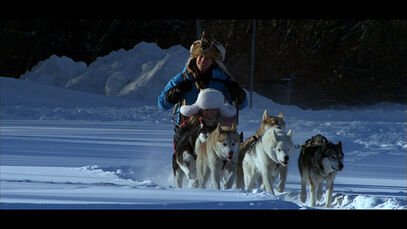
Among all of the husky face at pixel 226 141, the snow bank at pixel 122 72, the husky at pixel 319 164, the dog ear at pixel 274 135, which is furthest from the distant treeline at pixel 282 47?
the dog ear at pixel 274 135

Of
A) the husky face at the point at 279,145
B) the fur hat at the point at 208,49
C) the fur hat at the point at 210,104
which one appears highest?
the fur hat at the point at 208,49

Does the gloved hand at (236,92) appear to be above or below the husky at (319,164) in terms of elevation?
above

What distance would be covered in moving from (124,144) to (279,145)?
7121 millimetres

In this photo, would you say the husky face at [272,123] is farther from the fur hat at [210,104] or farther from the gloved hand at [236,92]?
the gloved hand at [236,92]

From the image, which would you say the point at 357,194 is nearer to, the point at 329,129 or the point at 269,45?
the point at 329,129

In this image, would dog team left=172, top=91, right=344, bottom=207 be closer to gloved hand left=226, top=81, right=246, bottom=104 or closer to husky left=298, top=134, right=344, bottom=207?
husky left=298, top=134, right=344, bottom=207

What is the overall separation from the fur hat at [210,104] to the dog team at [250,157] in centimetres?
1

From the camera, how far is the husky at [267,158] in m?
5.59

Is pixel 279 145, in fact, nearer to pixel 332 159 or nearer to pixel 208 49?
pixel 332 159

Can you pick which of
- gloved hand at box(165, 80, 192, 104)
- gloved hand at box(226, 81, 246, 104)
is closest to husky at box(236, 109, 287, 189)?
gloved hand at box(226, 81, 246, 104)

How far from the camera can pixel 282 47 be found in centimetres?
3006

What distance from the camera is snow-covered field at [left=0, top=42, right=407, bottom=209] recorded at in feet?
16.4

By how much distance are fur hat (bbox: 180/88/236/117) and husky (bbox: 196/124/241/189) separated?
1.53ft

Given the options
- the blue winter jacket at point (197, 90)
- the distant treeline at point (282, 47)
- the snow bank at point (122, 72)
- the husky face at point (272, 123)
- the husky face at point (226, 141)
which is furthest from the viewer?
the distant treeline at point (282, 47)
